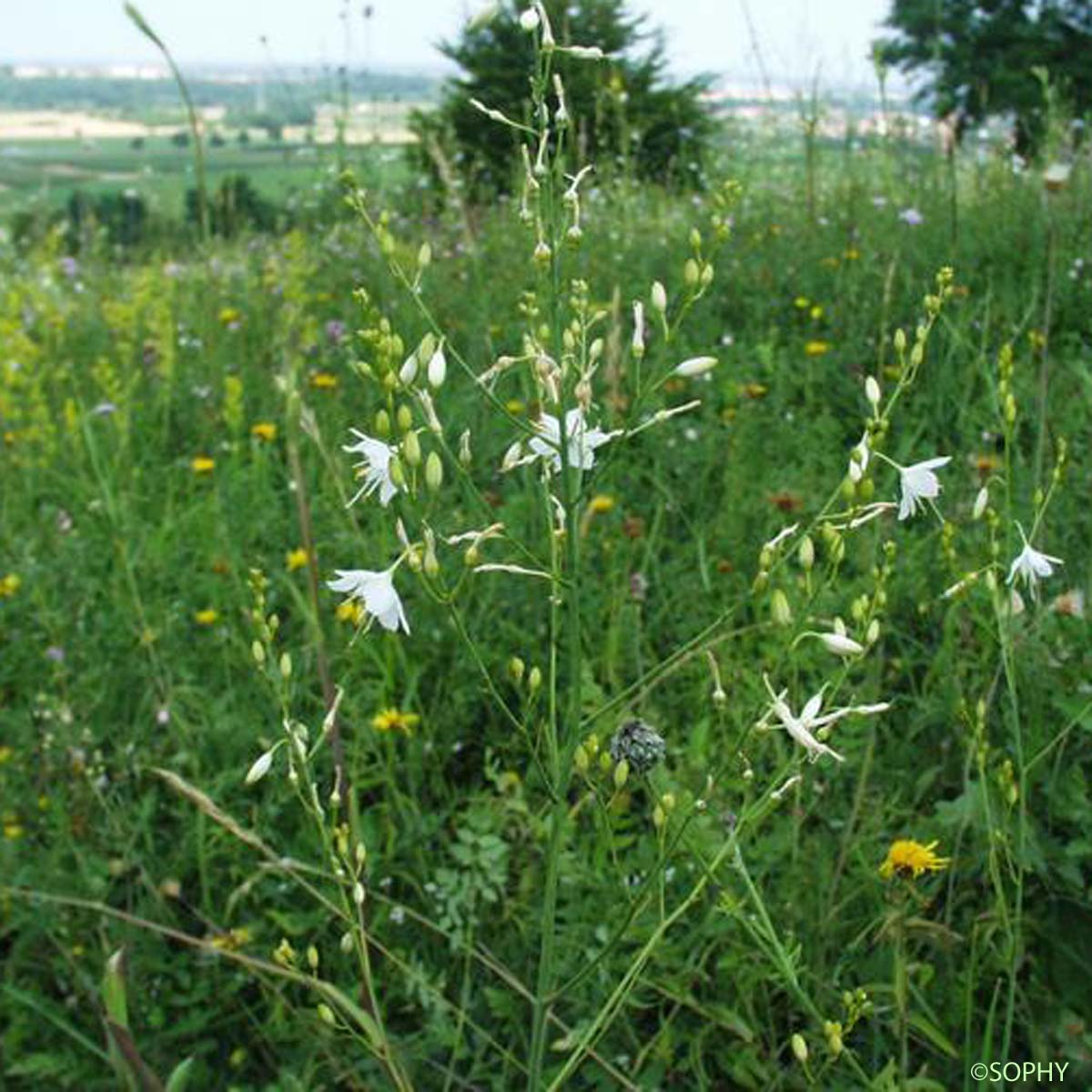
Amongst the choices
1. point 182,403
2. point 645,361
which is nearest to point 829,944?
point 645,361

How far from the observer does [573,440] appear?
1358 mm

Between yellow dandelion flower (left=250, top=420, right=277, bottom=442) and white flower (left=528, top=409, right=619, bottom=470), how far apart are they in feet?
7.12

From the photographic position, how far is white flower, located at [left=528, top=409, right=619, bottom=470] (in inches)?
53.2

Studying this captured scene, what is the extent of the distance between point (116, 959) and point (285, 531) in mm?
2163

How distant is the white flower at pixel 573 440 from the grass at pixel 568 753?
3cm

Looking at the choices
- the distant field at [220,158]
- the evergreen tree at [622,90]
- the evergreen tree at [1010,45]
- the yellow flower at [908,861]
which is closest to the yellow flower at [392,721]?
the yellow flower at [908,861]

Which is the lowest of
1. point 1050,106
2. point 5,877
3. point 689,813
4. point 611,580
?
point 5,877

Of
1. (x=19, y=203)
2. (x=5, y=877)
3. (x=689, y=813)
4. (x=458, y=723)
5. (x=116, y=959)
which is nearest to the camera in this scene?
(x=116, y=959)

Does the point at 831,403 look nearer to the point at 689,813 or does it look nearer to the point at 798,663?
the point at 798,663

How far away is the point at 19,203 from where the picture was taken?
9805 mm

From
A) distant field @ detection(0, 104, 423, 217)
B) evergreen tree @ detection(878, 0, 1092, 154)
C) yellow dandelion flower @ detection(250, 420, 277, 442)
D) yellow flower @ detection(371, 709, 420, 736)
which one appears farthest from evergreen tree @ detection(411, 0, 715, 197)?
evergreen tree @ detection(878, 0, 1092, 154)

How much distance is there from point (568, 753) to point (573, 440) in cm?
30

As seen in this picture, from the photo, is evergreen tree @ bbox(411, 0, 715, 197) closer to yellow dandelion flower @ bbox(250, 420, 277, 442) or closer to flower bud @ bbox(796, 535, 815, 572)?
yellow dandelion flower @ bbox(250, 420, 277, 442)

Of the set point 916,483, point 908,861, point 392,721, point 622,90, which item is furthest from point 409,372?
point 622,90
